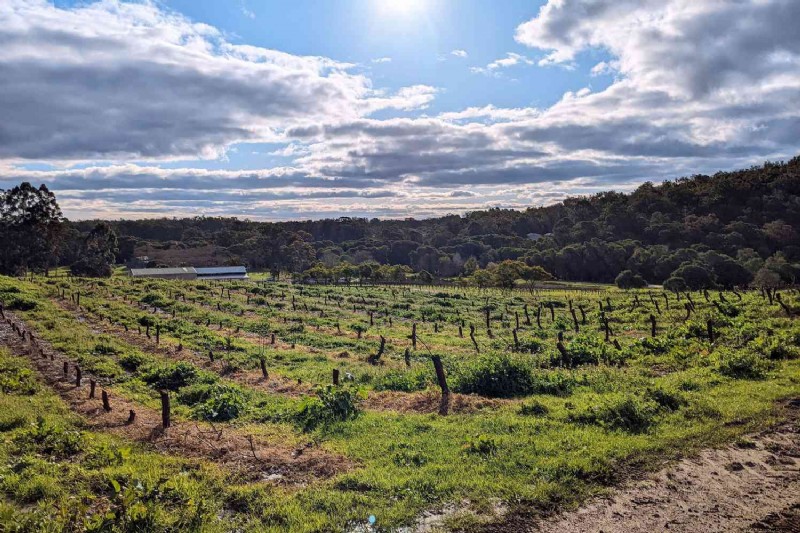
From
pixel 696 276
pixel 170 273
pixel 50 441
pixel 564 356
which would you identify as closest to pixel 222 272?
pixel 170 273

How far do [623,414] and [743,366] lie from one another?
7.00 m

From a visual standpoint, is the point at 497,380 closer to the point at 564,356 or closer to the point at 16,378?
the point at 564,356

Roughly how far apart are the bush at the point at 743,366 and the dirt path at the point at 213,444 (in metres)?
13.1

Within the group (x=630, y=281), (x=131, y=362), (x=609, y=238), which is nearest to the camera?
(x=131, y=362)

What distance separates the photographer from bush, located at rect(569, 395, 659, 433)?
38.0 feet

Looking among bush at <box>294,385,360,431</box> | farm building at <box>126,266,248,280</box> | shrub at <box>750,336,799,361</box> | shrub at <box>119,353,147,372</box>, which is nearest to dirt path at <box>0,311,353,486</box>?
bush at <box>294,385,360,431</box>

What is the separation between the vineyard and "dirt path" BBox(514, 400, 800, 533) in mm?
440

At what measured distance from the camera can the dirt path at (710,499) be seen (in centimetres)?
774

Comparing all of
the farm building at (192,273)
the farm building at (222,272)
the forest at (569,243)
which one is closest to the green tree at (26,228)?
the forest at (569,243)

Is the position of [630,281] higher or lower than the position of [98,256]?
lower

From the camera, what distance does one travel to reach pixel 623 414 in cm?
1187

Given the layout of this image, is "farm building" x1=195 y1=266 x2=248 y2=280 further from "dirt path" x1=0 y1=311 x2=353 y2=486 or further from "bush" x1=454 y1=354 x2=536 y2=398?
"bush" x1=454 y1=354 x2=536 y2=398

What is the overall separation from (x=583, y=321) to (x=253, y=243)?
112 metres

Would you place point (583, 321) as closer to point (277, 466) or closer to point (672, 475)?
point (672, 475)
